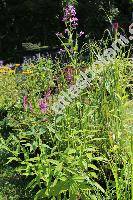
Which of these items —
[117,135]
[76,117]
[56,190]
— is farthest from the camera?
[76,117]

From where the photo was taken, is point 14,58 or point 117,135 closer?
point 117,135

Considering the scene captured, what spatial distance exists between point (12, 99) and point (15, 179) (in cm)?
211

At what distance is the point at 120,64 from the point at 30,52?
40.5 ft

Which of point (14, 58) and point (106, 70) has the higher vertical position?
point (106, 70)

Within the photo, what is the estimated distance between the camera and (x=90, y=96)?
417 centimetres

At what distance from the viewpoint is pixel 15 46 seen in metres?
18.0

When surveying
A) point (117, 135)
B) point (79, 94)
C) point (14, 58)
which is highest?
point (79, 94)

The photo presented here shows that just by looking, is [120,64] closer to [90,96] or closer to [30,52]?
[90,96]

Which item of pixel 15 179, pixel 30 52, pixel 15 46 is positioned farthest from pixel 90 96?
pixel 15 46

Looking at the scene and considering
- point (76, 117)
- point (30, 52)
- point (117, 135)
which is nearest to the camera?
point (117, 135)

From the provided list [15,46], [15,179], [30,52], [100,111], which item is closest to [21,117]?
[15,179]

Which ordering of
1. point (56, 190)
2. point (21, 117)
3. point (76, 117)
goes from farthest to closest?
1. point (21, 117)
2. point (76, 117)
3. point (56, 190)

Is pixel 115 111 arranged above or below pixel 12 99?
above

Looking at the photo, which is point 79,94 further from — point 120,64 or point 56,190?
point 56,190
